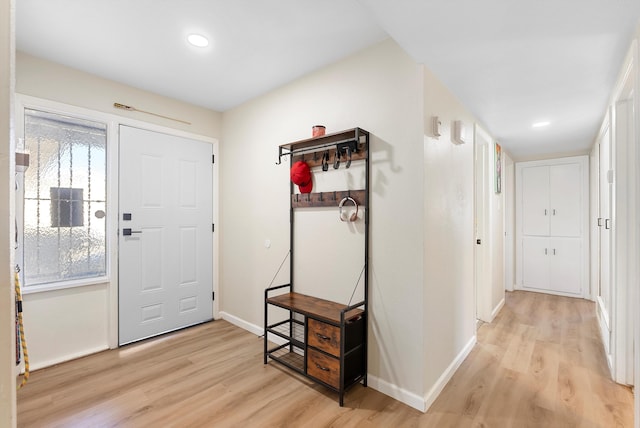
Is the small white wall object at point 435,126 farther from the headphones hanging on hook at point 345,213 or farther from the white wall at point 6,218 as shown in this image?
the white wall at point 6,218

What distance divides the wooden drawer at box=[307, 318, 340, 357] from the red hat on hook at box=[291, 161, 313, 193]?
107 cm

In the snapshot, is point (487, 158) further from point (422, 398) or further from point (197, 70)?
point (197, 70)

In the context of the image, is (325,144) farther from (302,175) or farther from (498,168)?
(498,168)

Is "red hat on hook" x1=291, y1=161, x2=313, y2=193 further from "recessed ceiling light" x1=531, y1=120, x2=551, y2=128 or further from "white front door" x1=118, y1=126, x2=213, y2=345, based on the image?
"recessed ceiling light" x1=531, y1=120, x2=551, y2=128

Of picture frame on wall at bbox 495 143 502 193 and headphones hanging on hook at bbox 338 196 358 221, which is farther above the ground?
picture frame on wall at bbox 495 143 502 193

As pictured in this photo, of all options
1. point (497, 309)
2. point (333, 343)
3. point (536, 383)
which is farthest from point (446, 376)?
point (497, 309)

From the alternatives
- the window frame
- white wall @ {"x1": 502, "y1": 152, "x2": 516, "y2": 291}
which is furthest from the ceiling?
white wall @ {"x1": 502, "y1": 152, "x2": 516, "y2": 291}

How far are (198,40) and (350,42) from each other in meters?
1.09

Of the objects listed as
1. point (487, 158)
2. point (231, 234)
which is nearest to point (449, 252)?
point (487, 158)

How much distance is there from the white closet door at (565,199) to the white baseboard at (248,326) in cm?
460

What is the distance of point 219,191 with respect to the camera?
361 cm

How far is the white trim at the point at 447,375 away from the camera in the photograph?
1982 mm

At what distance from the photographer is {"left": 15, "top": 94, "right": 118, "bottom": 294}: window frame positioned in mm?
2365

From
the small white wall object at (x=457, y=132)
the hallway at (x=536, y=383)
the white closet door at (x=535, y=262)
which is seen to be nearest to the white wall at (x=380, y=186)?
the hallway at (x=536, y=383)
